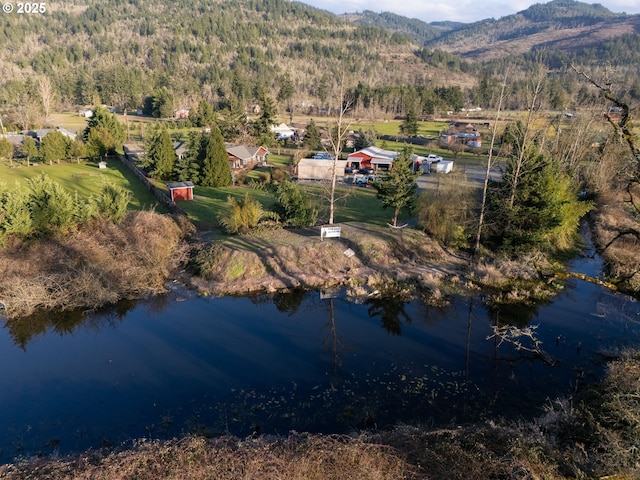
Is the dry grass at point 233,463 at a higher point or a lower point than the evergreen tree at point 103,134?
lower

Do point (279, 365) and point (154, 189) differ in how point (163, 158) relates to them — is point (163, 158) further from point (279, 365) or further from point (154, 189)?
point (279, 365)

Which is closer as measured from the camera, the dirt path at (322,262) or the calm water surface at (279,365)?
the calm water surface at (279,365)

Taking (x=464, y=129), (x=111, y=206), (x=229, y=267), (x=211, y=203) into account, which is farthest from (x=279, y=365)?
(x=464, y=129)

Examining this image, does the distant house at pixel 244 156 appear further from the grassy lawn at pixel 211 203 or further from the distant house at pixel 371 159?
the distant house at pixel 371 159

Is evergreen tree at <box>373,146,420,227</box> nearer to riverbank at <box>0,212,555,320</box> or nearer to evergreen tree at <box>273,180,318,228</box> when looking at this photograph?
riverbank at <box>0,212,555,320</box>

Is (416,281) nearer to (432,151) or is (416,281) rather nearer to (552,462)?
(552,462)

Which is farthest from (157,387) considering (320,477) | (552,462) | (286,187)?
(286,187)

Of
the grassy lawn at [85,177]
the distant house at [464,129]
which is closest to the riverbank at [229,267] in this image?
the grassy lawn at [85,177]

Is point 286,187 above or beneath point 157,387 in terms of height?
above
